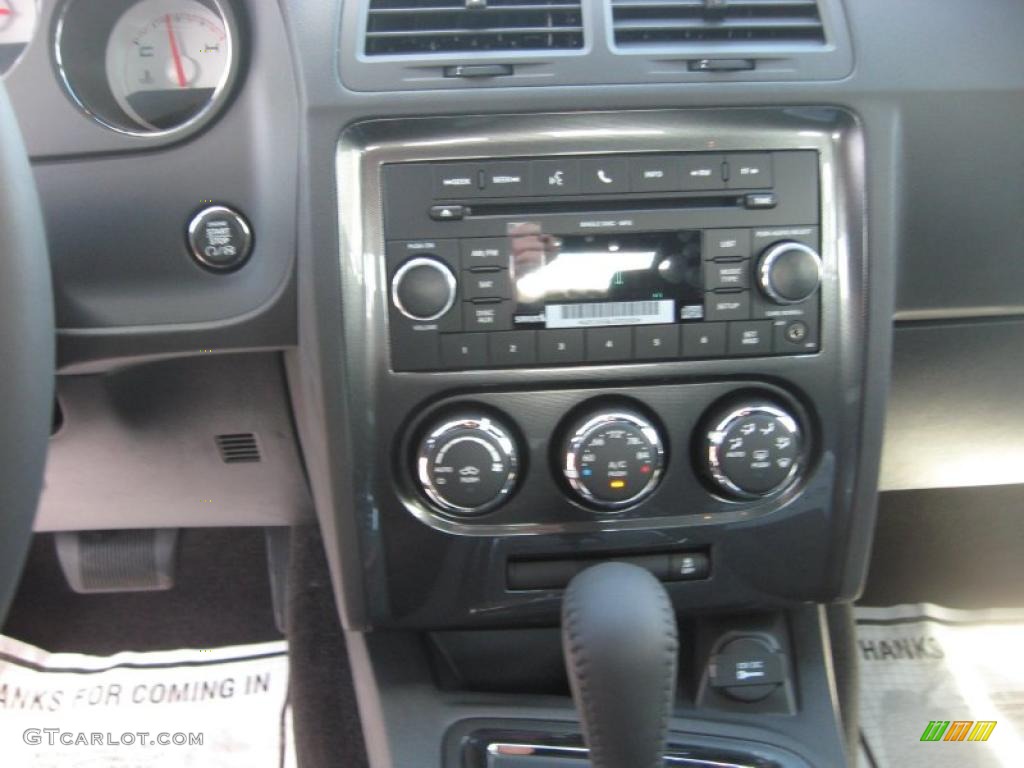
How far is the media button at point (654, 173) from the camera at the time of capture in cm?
71

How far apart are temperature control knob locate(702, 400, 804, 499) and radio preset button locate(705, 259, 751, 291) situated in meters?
0.09

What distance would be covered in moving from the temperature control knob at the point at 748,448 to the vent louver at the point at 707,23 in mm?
271

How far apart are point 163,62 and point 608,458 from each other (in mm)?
495

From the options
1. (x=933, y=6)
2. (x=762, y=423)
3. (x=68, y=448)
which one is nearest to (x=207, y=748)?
(x=68, y=448)

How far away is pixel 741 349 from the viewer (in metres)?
0.73

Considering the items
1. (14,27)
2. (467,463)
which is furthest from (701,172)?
(14,27)

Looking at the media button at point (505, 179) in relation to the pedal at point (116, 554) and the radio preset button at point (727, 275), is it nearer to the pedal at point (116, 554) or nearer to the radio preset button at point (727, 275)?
the radio preset button at point (727, 275)

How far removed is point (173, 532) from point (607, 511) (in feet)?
2.29

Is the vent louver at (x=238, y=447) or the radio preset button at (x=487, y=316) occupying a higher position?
the radio preset button at (x=487, y=316)

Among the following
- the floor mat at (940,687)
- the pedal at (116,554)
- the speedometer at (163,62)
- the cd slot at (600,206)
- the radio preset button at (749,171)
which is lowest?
the floor mat at (940,687)

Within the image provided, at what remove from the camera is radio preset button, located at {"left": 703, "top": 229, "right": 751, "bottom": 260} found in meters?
0.72

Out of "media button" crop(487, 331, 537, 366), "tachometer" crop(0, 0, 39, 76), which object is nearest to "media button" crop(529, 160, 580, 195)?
"media button" crop(487, 331, 537, 366)

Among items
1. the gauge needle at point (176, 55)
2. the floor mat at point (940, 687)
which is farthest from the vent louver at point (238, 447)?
the floor mat at point (940, 687)

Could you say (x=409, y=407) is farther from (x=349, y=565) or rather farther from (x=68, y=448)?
(x=68, y=448)
